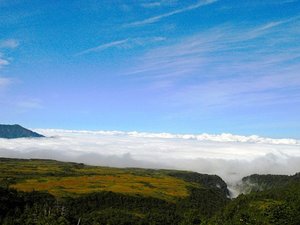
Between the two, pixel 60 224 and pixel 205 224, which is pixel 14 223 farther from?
pixel 205 224

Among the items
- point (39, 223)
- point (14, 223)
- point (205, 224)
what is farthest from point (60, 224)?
point (205, 224)

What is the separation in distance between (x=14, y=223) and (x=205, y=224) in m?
80.0

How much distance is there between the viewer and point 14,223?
17750 centimetres

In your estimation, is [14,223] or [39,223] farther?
[14,223]

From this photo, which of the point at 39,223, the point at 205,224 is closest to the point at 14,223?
the point at 39,223

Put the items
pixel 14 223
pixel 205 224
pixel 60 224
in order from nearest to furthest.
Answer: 1. pixel 60 224
2. pixel 14 223
3. pixel 205 224

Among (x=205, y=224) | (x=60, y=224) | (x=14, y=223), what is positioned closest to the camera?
(x=60, y=224)

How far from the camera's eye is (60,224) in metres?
152

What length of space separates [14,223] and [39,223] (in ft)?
89.2

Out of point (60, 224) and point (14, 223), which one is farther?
point (14, 223)

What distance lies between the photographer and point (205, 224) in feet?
645

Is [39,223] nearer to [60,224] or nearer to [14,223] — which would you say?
[60,224]

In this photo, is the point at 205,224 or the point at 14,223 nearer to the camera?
the point at 14,223

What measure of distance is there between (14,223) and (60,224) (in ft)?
116
